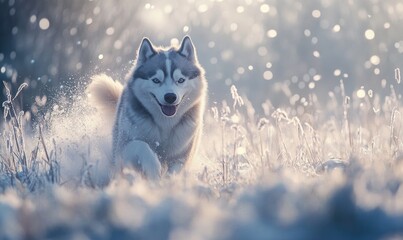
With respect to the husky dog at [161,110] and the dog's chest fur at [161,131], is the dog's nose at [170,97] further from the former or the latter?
the dog's chest fur at [161,131]

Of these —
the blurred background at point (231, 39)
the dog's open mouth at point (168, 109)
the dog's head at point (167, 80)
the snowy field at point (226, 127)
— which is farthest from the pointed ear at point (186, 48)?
the blurred background at point (231, 39)

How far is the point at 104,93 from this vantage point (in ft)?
→ 23.5

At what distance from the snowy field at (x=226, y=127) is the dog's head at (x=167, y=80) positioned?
48 cm

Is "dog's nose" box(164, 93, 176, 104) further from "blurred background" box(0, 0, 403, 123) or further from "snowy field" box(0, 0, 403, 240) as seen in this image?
"blurred background" box(0, 0, 403, 123)

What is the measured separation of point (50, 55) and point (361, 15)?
16074mm

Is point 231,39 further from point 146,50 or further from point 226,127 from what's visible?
point 146,50

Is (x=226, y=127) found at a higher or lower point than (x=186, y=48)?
lower

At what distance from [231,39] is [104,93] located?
25603 millimetres

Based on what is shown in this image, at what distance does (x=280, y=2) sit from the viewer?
30812 mm

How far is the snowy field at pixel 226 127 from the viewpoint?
2061mm

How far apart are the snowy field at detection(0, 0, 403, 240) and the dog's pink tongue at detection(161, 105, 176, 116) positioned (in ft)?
1.63

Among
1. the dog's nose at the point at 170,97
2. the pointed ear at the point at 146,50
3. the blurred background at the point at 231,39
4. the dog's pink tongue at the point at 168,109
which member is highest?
the blurred background at the point at 231,39

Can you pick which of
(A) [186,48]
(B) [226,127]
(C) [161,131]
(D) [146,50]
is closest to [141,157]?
(C) [161,131]

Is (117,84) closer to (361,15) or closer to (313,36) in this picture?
(361,15)
